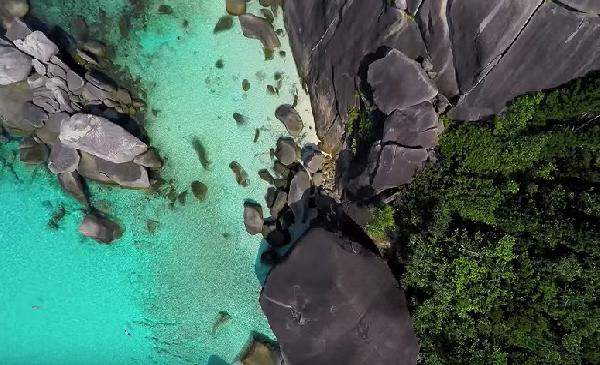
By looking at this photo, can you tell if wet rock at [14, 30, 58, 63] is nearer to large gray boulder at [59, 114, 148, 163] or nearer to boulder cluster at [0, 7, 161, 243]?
boulder cluster at [0, 7, 161, 243]

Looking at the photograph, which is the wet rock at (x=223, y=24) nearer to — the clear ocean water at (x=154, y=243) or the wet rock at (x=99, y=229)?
the clear ocean water at (x=154, y=243)

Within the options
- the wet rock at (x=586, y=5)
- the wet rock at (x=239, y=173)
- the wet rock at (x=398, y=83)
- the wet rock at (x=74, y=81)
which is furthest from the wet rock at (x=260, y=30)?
the wet rock at (x=586, y=5)

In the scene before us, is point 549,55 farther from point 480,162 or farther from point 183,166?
point 183,166

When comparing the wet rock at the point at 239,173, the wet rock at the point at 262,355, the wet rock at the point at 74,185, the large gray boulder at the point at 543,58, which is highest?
the large gray boulder at the point at 543,58

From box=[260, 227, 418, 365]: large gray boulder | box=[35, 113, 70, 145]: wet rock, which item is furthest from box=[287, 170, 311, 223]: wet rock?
box=[35, 113, 70, 145]: wet rock

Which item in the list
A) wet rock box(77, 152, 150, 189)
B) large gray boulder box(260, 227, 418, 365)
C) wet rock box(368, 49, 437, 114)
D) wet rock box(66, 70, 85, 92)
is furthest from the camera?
wet rock box(77, 152, 150, 189)

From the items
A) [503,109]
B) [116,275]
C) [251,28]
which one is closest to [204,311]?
[116,275]
